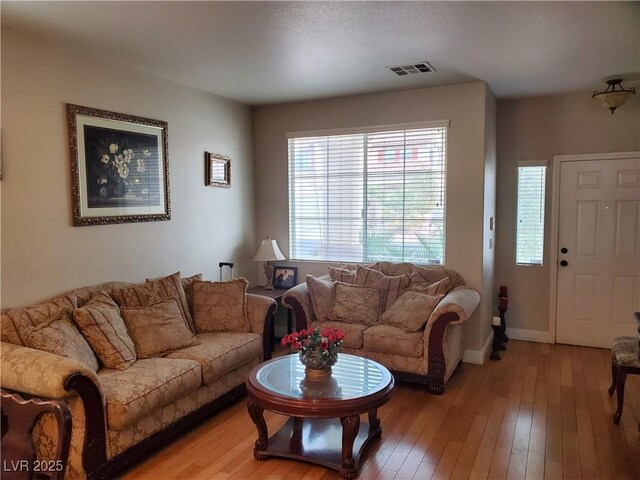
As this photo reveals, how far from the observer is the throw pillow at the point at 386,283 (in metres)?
4.35

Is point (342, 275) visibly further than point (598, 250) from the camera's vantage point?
No

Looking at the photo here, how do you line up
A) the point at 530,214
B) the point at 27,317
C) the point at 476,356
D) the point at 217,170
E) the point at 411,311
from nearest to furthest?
the point at 27,317 → the point at 411,311 → the point at 476,356 → the point at 217,170 → the point at 530,214

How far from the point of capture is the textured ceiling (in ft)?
8.64

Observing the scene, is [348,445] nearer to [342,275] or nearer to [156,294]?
[156,294]

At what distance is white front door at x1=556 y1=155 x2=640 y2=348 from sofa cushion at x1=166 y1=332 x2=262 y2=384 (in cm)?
328

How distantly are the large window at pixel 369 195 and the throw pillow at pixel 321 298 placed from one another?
77 cm

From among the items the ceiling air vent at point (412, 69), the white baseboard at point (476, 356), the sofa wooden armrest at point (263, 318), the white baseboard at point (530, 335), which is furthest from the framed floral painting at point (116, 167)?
the white baseboard at point (530, 335)

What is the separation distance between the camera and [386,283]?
4.39 metres

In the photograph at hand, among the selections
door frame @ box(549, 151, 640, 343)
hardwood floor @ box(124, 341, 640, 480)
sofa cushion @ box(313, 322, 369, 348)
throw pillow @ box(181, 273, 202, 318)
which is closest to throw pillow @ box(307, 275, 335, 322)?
sofa cushion @ box(313, 322, 369, 348)

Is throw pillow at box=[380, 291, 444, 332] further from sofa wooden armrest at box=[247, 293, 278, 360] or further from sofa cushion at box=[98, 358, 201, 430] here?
sofa cushion at box=[98, 358, 201, 430]

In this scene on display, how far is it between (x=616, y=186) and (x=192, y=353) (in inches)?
166

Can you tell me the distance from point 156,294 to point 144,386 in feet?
3.25

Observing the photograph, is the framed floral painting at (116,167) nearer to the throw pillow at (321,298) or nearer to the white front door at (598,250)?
the throw pillow at (321,298)

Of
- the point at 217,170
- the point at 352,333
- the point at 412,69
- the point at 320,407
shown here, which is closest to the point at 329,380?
the point at 320,407
